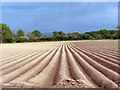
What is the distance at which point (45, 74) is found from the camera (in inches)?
111

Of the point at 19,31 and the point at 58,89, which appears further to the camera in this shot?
the point at 19,31

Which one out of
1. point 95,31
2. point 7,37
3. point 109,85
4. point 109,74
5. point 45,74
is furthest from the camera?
point 95,31

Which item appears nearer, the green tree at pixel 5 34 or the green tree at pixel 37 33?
the green tree at pixel 5 34

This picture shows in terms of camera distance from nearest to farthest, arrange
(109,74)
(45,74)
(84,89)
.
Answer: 1. (84,89)
2. (109,74)
3. (45,74)

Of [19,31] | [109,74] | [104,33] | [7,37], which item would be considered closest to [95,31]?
[104,33]

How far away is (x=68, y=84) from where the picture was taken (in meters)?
2.14

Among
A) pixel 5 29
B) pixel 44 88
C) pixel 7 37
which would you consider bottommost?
pixel 44 88

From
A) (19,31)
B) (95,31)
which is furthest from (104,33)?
(19,31)

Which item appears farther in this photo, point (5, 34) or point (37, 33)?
point (37, 33)

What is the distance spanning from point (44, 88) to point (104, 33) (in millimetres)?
46201

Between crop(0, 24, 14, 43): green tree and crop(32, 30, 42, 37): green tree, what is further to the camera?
crop(32, 30, 42, 37): green tree

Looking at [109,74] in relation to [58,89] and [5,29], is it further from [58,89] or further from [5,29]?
[5,29]

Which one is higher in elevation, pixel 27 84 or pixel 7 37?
pixel 7 37

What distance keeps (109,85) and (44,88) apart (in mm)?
1357
